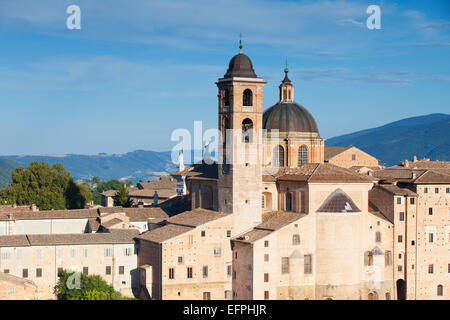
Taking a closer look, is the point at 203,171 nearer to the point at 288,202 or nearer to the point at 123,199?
the point at 288,202

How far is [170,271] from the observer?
5353 centimetres

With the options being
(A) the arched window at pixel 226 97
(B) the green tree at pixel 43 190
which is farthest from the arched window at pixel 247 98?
(B) the green tree at pixel 43 190

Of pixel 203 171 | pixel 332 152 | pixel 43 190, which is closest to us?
pixel 203 171

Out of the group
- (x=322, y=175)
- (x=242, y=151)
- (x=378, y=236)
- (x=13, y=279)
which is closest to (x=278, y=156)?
(x=242, y=151)

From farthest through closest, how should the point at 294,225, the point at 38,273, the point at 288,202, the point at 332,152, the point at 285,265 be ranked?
the point at 332,152 < the point at 288,202 < the point at 38,273 < the point at 294,225 < the point at 285,265

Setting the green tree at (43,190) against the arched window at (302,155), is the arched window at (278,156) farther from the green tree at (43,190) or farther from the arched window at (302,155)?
the green tree at (43,190)

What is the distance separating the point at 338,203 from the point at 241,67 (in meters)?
12.5

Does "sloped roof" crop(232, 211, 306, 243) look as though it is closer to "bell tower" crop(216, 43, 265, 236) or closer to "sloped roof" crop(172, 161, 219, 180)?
"bell tower" crop(216, 43, 265, 236)

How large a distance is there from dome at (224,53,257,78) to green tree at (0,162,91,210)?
36.7 meters

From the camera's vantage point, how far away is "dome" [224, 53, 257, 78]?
188ft

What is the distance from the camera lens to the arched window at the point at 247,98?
188 feet

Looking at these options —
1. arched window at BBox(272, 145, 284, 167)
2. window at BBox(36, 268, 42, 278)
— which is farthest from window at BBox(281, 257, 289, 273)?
window at BBox(36, 268, 42, 278)

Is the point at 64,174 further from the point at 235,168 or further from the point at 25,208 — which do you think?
the point at 235,168

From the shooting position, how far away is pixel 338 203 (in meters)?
54.5
